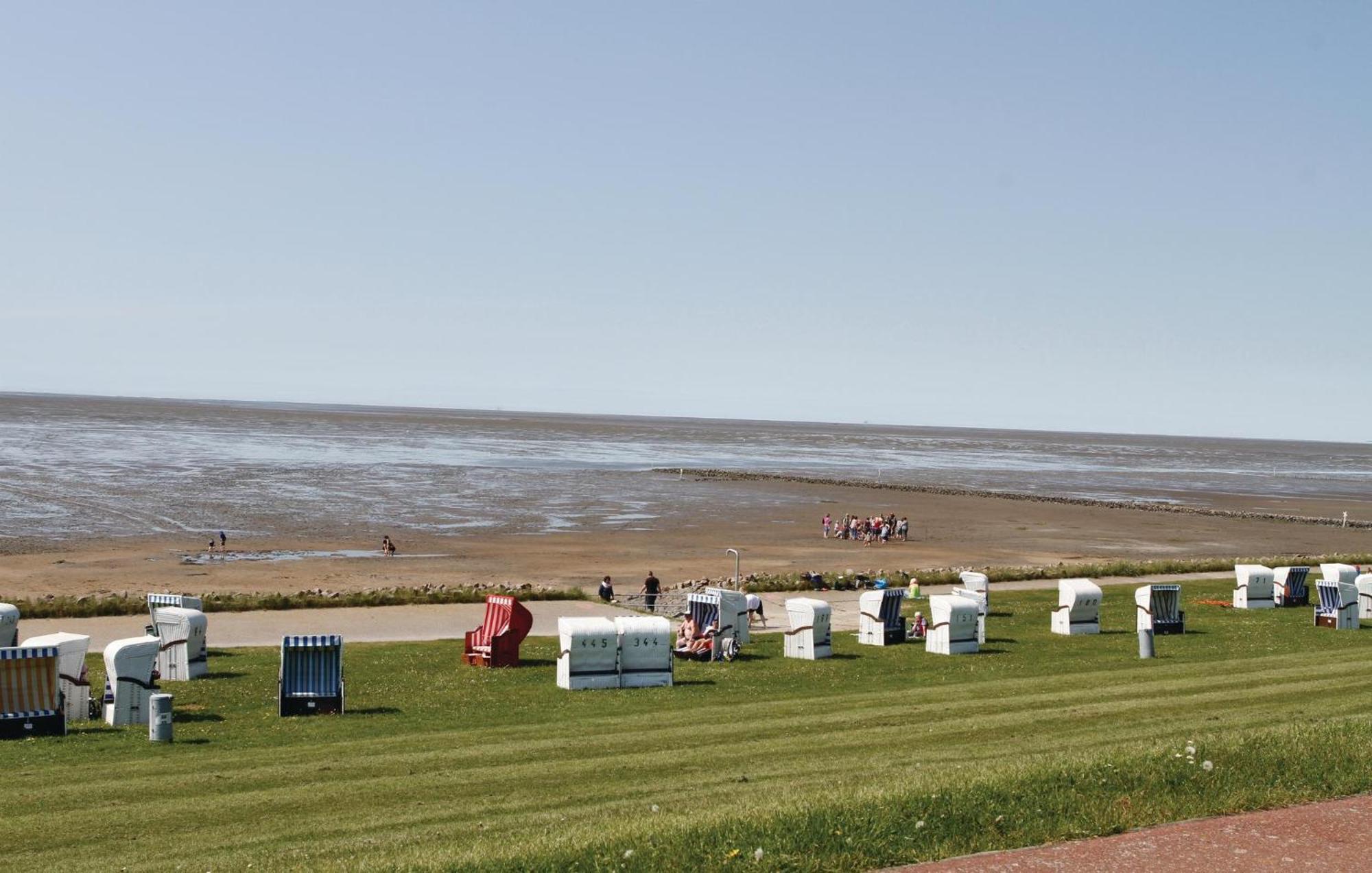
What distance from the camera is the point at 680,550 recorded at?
58.1 m

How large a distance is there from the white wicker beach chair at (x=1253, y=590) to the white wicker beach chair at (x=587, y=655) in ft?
63.2

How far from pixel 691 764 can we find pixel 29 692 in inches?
371

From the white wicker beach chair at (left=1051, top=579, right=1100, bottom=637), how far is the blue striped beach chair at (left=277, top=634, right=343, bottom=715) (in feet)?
55.2

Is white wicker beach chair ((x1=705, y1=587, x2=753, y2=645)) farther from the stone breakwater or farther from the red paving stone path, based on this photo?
the stone breakwater

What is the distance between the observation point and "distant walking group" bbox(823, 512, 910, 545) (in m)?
65.7

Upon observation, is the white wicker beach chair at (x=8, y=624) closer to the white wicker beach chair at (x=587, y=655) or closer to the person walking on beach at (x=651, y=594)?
the white wicker beach chair at (x=587, y=655)

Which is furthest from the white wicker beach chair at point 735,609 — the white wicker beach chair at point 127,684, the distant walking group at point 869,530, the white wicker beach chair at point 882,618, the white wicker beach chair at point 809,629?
the distant walking group at point 869,530

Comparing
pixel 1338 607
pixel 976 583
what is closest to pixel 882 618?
pixel 976 583

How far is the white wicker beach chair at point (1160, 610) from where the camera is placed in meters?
28.7

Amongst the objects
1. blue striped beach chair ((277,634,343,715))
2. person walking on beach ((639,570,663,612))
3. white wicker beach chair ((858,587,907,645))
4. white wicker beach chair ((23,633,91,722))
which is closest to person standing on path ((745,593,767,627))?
white wicker beach chair ((858,587,907,645))

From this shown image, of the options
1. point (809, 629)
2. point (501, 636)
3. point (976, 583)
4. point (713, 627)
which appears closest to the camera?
point (501, 636)

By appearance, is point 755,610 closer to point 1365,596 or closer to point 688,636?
point 688,636

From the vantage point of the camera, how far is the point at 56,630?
2867cm

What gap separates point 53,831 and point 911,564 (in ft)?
150
